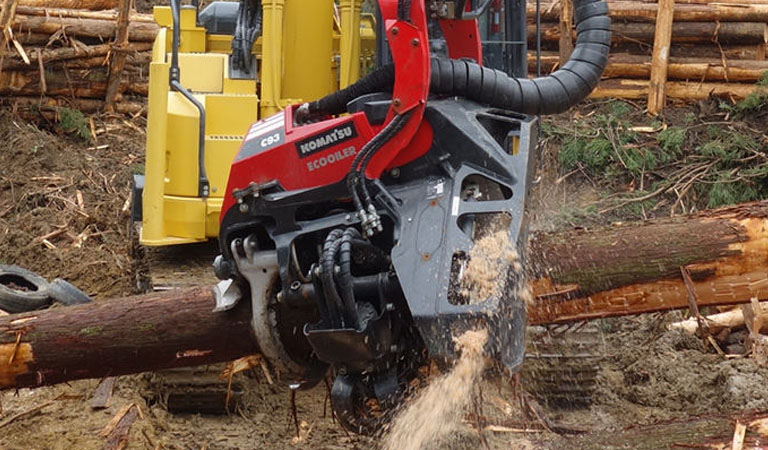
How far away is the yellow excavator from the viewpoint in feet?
21.7

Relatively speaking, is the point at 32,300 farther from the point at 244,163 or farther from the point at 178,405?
the point at 244,163

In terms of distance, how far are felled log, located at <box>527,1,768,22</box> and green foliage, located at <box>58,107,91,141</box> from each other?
5.05m

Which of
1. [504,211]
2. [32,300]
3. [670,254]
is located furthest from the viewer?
[32,300]

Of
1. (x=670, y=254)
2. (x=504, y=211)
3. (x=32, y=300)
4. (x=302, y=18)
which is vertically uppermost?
(x=302, y=18)

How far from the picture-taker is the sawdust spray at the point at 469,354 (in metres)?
3.67

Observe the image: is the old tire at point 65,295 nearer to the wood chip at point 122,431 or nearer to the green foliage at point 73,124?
the wood chip at point 122,431

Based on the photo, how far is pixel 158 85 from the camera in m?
6.71

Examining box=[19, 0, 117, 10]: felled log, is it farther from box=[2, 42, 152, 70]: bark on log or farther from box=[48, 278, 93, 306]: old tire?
box=[48, 278, 93, 306]: old tire

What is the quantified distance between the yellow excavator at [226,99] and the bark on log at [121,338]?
5.78 ft

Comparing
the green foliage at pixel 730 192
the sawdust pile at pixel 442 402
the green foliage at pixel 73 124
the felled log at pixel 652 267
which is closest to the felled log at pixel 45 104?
the green foliage at pixel 73 124

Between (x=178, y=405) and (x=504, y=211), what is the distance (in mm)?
3212

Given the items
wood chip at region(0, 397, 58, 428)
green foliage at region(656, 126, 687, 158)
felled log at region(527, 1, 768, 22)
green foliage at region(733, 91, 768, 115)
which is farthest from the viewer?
felled log at region(527, 1, 768, 22)

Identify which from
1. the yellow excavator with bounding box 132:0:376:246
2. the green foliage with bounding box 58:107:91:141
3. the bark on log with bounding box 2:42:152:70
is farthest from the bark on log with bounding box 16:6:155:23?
the yellow excavator with bounding box 132:0:376:246

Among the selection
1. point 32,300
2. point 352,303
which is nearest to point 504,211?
point 352,303
